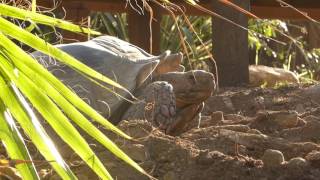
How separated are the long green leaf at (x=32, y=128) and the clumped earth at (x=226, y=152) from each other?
100 cm

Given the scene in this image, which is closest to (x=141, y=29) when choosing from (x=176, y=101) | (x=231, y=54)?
(x=231, y=54)

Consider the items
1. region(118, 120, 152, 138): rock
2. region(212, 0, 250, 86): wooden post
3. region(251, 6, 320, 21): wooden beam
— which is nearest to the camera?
region(118, 120, 152, 138): rock

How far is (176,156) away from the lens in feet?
8.69

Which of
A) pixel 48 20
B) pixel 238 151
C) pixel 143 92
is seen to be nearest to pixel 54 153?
pixel 48 20

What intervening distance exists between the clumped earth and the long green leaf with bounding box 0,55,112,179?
0.98 metres

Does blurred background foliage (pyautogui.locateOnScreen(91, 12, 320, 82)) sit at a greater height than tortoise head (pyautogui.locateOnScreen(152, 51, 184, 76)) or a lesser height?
lesser

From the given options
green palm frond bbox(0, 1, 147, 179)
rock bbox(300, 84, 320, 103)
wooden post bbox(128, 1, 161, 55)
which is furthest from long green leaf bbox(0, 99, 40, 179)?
wooden post bbox(128, 1, 161, 55)

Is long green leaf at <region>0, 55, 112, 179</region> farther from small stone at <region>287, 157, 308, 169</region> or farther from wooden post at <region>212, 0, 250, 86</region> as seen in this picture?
wooden post at <region>212, 0, 250, 86</region>

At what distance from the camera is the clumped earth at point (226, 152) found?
2.49m

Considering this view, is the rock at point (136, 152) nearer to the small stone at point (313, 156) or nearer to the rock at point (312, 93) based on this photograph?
the small stone at point (313, 156)

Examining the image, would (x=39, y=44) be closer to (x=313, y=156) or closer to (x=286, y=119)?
(x=313, y=156)

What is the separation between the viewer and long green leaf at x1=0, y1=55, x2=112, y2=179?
1.04m

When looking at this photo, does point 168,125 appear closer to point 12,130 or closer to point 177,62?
→ point 177,62

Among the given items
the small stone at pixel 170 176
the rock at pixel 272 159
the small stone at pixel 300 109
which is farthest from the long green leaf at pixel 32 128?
the small stone at pixel 300 109
